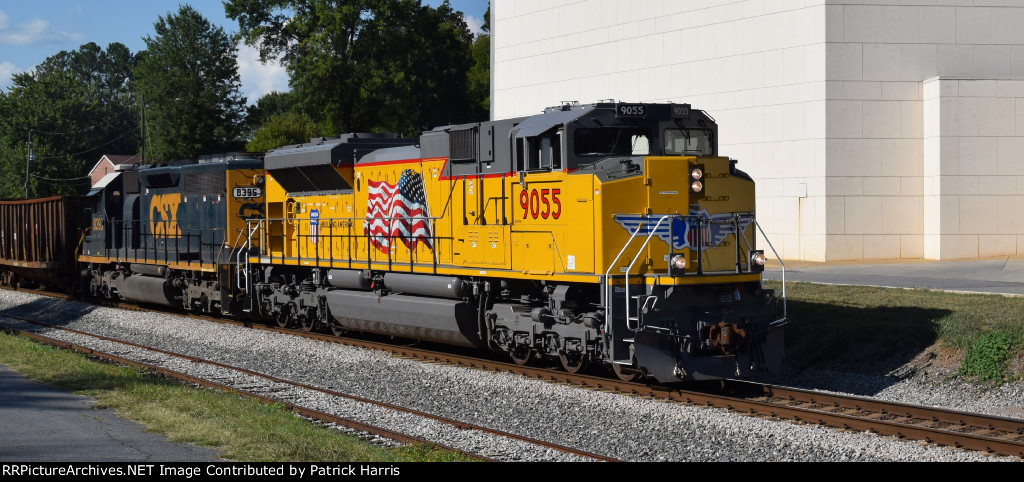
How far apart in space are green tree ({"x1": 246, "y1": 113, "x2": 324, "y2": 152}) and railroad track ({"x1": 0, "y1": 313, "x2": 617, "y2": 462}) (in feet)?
114

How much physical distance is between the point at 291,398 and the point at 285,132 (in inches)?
1684

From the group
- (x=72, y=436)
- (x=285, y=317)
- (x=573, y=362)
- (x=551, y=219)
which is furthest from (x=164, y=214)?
(x=72, y=436)

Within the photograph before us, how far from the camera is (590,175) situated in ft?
38.1

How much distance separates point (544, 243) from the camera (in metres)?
12.5

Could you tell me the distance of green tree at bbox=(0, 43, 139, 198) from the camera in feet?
252

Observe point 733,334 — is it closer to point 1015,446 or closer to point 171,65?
point 1015,446

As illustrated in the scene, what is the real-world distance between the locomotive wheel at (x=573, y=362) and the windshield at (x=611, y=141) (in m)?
2.72

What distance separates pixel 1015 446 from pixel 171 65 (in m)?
63.0

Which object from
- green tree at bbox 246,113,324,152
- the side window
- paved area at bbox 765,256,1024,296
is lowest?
paved area at bbox 765,256,1024,296

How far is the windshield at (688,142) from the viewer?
12.4m

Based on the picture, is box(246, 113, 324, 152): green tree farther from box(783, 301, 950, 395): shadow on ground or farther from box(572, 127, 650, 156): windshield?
box(572, 127, 650, 156): windshield

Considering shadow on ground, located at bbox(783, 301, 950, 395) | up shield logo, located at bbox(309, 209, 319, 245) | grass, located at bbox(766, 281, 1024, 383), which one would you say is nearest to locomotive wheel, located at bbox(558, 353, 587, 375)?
shadow on ground, located at bbox(783, 301, 950, 395)

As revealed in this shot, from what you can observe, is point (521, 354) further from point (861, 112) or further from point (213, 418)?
point (861, 112)

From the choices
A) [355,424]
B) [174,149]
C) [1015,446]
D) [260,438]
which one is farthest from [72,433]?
[174,149]
